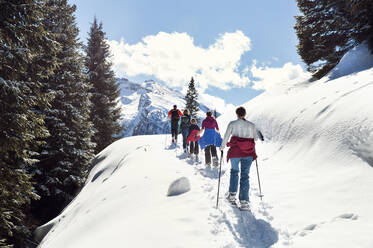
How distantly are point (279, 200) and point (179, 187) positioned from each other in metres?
2.85

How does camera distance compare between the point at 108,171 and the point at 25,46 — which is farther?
the point at 108,171

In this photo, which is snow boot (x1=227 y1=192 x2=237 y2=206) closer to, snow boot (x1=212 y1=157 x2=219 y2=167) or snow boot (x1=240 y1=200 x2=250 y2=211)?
snow boot (x1=240 y1=200 x2=250 y2=211)

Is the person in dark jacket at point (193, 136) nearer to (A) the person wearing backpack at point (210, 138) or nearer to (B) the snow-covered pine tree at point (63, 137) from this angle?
(A) the person wearing backpack at point (210, 138)

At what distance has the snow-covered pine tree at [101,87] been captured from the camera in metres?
21.1

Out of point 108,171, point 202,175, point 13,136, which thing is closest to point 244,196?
point 202,175

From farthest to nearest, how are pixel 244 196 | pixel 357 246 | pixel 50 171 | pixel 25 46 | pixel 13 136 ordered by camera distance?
pixel 50 171, pixel 25 46, pixel 13 136, pixel 244 196, pixel 357 246

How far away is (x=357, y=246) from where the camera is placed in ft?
10.4

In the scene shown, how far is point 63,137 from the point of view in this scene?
1250 cm

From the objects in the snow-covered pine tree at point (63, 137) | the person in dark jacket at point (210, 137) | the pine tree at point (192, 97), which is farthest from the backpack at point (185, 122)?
the pine tree at point (192, 97)

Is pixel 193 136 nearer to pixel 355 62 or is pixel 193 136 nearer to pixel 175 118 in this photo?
pixel 175 118

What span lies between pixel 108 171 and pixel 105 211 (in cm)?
647

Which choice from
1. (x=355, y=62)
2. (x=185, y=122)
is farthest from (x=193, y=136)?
(x=355, y=62)

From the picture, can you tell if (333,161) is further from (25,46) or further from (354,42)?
(354,42)

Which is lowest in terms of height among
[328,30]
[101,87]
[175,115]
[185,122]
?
[185,122]
